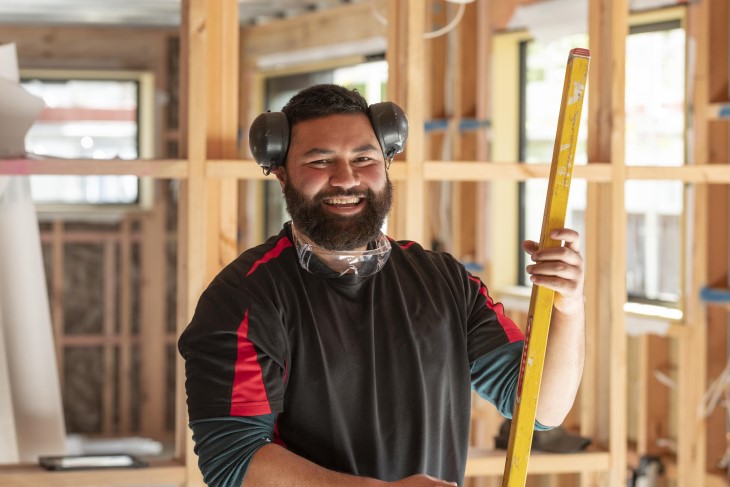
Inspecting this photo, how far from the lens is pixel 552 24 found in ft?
15.9

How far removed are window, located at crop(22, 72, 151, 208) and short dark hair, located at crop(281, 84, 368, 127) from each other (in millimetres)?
6613

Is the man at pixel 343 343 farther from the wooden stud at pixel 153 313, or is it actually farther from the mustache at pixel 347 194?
the wooden stud at pixel 153 313

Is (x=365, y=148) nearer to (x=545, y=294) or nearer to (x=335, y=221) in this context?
(x=335, y=221)

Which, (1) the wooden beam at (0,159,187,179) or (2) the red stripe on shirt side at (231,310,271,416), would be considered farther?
(1) the wooden beam at (0,159,187,179)

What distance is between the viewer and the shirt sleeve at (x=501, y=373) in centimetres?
177

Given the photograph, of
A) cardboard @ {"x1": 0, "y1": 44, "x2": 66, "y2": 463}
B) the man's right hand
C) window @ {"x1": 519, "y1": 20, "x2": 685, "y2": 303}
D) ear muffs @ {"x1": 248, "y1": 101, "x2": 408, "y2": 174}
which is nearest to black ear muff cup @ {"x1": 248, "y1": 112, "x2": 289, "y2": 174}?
ear muffs @ {"x1": 248, "y1": 101, "x2": 408, "y2": 174}

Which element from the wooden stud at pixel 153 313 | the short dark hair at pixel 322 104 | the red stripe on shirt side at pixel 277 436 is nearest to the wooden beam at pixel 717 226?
the short dark hair at pixel 322 104

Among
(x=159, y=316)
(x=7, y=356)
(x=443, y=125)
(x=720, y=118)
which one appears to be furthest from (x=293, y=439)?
(x=159, y=316)

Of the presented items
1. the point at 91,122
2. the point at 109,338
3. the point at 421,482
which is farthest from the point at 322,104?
the point at 91,122

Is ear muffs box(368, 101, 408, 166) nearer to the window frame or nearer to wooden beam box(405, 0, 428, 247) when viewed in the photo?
wooden beam box(405, 0, 428, 247)

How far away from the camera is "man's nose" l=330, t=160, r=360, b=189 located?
1.64 metres

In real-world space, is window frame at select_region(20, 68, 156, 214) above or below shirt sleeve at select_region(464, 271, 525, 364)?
above

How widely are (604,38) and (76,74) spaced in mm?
6210

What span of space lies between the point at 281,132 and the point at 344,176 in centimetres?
14
